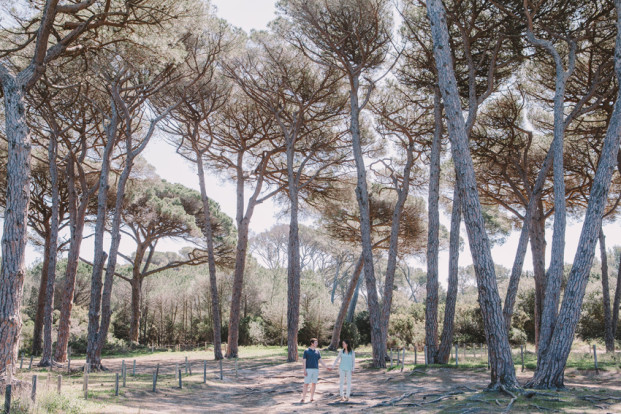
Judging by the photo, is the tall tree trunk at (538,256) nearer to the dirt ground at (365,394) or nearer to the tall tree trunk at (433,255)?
the tall tree trunk at (433,255)

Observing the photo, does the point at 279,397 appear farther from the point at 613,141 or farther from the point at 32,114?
the point at 32,114

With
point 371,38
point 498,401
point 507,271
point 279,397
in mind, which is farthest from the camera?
point 507,271

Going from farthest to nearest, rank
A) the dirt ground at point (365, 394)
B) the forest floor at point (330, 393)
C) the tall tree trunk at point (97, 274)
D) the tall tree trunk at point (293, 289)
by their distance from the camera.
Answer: the tall tree trunk at point (293, 289) < the tall tree trunk at point (97, 274) < the dirt ground at point (365, 394) < the forest floor at point (330, 393)

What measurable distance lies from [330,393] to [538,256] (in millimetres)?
8939

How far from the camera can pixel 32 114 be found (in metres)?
13.5

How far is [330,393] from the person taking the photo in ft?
27.6

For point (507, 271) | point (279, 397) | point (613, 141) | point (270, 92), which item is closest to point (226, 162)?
point (270, 92)

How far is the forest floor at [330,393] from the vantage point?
18.9 feet

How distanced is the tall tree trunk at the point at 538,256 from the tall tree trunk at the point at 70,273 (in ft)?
40.6

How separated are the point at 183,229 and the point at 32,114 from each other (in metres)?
7.08

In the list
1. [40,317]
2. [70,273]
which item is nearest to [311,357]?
[70,273]

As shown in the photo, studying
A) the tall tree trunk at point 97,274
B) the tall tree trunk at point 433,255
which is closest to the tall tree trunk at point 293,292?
the tall tree trunk at point 433,255

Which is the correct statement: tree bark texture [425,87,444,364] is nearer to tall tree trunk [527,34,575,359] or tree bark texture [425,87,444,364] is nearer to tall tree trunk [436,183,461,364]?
tall tree trunk [436,183,461,364]

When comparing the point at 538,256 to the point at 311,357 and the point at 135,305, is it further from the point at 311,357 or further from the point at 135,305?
the point at 135,305
